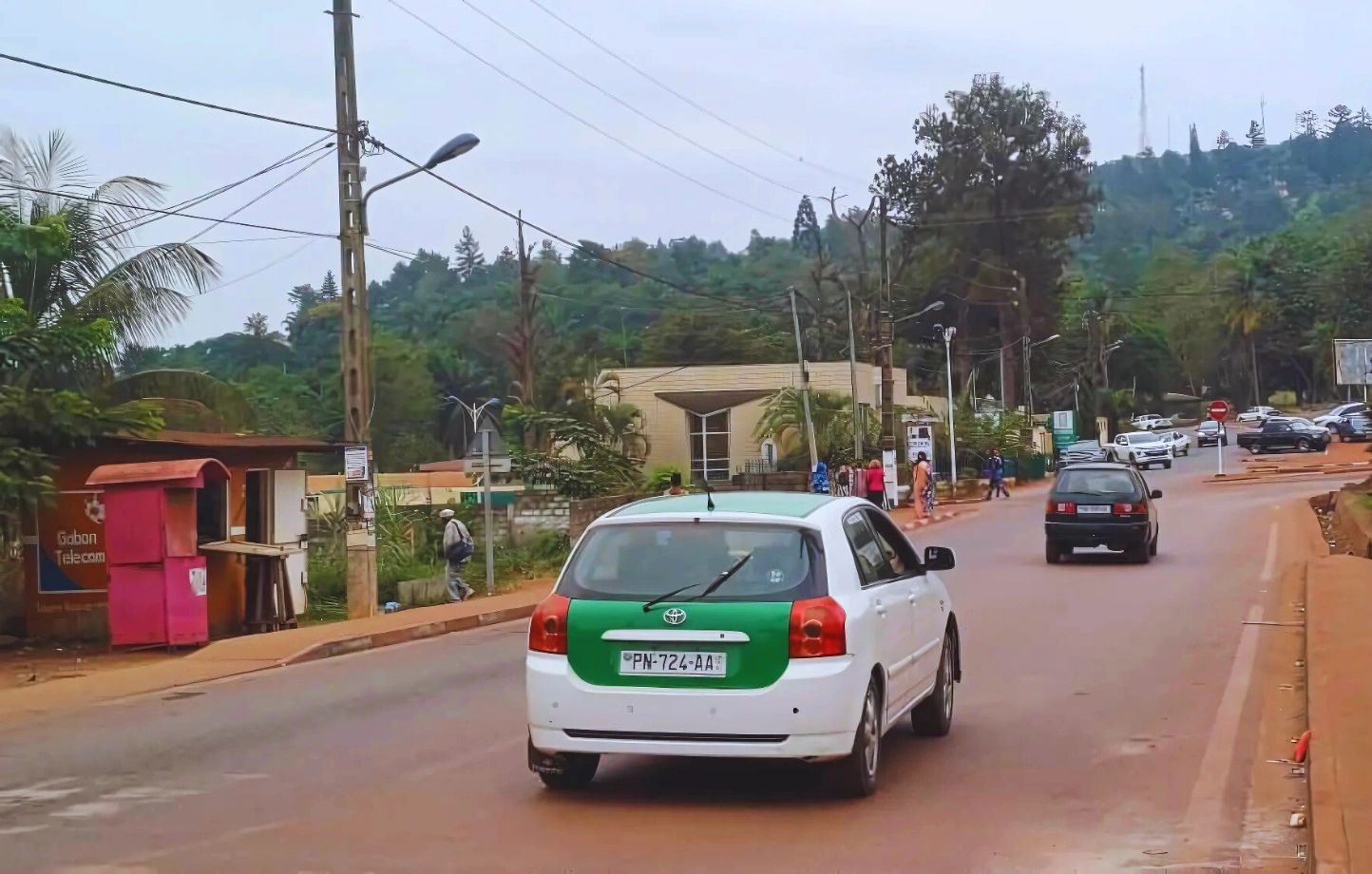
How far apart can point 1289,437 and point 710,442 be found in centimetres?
2773

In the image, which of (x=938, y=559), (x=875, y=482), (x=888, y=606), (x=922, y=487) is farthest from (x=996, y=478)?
(x=888, y=606)

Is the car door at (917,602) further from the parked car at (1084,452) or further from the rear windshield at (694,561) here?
the parked car at (1084,452)

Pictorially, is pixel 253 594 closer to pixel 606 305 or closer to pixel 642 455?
pixel 642 455

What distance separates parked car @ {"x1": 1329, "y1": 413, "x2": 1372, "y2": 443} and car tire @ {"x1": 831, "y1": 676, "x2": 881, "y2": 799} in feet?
233

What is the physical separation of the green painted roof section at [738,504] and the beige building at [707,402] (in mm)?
48686

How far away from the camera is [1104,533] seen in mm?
24594

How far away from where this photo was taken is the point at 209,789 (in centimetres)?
881

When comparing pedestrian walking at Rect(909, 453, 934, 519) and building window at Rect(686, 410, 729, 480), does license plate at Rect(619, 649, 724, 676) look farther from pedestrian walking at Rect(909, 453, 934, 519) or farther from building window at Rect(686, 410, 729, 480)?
building window at Rect(686, 410, 729, 480)

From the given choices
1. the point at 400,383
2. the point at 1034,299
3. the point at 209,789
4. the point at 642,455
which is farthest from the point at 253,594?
the point at 1034,299

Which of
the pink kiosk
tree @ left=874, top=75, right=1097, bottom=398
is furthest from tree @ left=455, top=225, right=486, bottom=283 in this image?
the pink kiosk

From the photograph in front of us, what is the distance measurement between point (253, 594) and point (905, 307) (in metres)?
72.7

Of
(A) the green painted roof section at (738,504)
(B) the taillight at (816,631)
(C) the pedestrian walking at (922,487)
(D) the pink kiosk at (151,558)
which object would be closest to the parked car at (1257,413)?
(C) the pedestrian walking at (922,487)

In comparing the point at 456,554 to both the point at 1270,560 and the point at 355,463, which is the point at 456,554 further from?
the point at 1270,560

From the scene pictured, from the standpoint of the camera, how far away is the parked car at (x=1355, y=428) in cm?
7288
